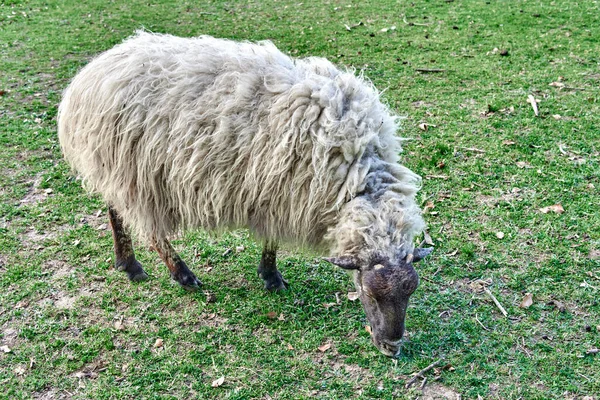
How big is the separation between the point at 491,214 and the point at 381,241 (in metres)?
2.20

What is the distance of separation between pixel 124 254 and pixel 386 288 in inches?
93.8

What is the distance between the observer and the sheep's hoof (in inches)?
180

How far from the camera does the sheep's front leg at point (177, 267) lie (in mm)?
4352

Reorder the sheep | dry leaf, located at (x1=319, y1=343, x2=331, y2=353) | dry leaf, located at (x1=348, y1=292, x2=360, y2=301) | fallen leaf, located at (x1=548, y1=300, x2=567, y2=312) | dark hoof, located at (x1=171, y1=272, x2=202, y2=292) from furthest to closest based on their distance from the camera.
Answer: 1. dark hoof, located at (x1=171, y1=272, x2=202, y2=292)
2. dry leaf, located at (x1=348, y1=292, x2=360, y2=301)
3. fallen leaf, located at (x1=548, y1=300, x2=567, y2=312)
4. dry leaf, located at (x1=319, y1=343, x2=331, y2=353)
5. the sheep

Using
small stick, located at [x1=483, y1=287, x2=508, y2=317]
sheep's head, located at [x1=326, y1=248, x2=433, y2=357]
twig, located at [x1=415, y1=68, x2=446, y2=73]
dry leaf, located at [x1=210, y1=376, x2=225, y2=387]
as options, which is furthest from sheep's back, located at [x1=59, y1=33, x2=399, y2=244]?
twig, located at [x1=415, y1=68, x2=446, y2=73]

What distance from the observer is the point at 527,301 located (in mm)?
4125

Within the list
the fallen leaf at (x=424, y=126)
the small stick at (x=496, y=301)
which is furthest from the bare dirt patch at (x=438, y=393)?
the fallen leaf at (x=424, y=126)

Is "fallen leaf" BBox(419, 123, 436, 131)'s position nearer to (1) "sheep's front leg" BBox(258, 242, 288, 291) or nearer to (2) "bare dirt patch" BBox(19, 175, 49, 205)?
(1) "sheep's front leg" BBox(258, 242, 288, 291)

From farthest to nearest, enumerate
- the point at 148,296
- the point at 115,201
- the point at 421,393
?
1. the point at 148,296
2. the point at 115,201
3. the point at 421,393

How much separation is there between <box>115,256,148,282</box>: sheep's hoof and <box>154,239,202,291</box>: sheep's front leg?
0.31 meters

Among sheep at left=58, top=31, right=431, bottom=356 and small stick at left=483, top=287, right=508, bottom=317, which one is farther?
small stick at left=483, top=287, right=508, bottom=317

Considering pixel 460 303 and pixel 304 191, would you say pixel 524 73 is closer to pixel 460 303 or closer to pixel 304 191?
pixel 460 303

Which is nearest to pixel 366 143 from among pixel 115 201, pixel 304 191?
pixel 304 191

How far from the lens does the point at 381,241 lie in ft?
10.7
